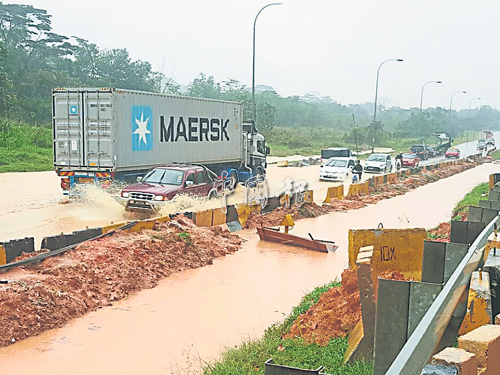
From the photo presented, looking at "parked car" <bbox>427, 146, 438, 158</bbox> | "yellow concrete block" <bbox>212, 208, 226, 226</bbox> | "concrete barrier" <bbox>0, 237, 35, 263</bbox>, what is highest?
"concrete barrier" <bbox>0, 237, 35, 263</bbox>

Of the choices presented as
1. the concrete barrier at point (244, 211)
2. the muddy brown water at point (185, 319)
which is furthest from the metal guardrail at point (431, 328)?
the concrete barrier at point (244, 211)

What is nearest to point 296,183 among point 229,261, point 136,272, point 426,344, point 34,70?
point 229,261

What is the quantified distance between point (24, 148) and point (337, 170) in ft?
61.1

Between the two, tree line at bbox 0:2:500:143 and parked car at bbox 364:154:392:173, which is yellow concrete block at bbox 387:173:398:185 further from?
tree line at bbox 0:2:500:143

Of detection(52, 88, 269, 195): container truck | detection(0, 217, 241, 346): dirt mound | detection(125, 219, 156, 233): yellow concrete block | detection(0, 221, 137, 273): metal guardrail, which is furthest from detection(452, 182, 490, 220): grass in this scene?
detection(0, 221, 137, 273): metal guardrail

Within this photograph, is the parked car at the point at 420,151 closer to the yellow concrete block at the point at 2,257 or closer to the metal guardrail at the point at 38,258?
the metal guardrail at the point at 38,258

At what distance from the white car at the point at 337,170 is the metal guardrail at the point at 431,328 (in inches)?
1138

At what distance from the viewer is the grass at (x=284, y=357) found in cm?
634

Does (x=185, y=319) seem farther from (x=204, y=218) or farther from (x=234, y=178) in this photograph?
(x=234, y=178)

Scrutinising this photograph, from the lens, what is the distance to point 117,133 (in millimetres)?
20250

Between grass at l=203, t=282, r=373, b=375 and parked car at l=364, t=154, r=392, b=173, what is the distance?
115 feet

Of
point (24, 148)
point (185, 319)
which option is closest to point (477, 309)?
point (185, 319)

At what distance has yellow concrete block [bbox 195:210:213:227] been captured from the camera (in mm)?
15391

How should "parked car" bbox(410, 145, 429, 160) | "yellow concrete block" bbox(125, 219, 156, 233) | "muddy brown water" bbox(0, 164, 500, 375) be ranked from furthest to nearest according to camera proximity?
"parked car" bbox(410, 145, 429, 160) → "yellow concrete block" bbox(125, 219, 156, 233) → "muddy brown water" bbox(0, 164, 500, 375)
